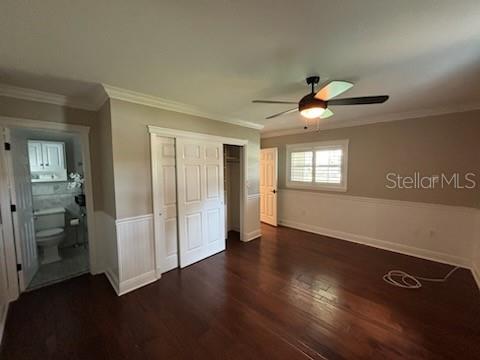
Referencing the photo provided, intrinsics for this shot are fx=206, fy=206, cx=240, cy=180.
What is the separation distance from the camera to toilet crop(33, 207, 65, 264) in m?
3.30

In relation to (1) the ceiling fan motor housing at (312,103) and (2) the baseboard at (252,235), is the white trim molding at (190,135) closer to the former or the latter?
(1) the ceiling fan motor housing at (312,103)

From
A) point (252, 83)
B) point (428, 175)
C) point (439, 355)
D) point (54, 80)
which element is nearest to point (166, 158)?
point (54, 80)

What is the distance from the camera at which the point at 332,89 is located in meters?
1.88

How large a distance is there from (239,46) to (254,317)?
8.31ft

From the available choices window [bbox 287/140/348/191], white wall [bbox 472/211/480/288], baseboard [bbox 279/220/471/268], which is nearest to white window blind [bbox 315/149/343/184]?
window [bbox 287/140/348/191]

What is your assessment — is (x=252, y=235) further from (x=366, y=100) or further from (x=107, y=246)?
(x=366, y=100)

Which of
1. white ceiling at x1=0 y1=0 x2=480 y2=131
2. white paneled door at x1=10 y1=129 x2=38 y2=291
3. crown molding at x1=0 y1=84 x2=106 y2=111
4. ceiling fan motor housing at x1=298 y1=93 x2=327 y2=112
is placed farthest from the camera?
white paneled door at x1=10 y1=129 x2=38 y2=291

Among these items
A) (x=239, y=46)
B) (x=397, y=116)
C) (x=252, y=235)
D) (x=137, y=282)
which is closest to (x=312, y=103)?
(x=239, y=46)

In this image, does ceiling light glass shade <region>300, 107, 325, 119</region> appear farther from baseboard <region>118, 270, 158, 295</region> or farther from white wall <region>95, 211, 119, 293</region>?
baseboard <region>118, 270, 158, 295</region>

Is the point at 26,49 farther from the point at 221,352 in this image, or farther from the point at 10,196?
the point at 221,352

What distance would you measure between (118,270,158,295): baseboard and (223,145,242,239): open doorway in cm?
199

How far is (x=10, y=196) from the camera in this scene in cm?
243

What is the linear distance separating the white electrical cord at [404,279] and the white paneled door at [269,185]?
2748 mm

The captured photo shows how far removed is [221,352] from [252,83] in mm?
2605
